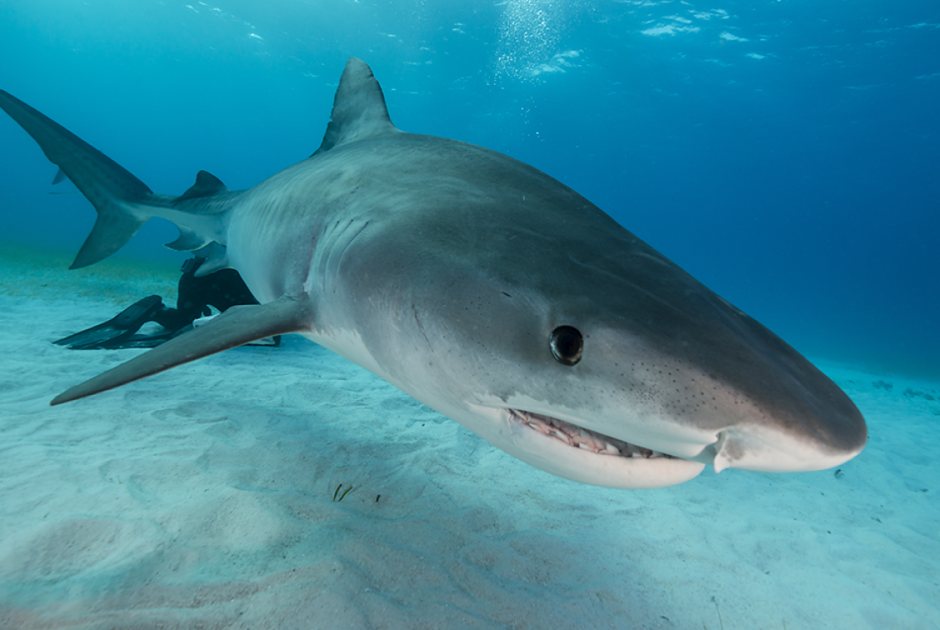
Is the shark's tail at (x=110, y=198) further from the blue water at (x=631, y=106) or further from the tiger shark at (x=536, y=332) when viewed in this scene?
the blue water at (x=631, y=106)

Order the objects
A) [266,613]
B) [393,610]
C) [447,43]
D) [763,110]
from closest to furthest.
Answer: [266,613], [393,610], [447,43], [763,110]

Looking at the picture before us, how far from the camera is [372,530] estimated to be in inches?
85.7

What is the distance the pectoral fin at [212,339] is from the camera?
1792mm

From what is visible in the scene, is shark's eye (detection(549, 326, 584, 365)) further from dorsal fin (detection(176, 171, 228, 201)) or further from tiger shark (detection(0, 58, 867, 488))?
dorsal fin (detection(176, 171, 228, 201))

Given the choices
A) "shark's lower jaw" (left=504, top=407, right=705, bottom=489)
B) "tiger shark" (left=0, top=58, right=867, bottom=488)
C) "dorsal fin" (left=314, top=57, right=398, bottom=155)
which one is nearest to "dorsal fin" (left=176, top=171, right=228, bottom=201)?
"dorsal fin" (left=314, top=57, right=398, bottom=155)

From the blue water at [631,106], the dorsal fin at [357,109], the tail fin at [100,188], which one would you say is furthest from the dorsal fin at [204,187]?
the blue water at [631,106]

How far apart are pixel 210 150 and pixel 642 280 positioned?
156560 mm

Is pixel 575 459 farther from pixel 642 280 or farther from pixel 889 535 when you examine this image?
pixel 889 535

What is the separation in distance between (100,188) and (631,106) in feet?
158

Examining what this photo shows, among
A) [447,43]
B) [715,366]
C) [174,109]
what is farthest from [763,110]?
[174,109]

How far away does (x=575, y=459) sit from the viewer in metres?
1.22

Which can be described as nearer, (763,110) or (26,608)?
(26,608)

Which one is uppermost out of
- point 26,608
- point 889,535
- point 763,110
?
point 763,110

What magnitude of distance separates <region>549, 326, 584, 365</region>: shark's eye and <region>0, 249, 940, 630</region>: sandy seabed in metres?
1.27
